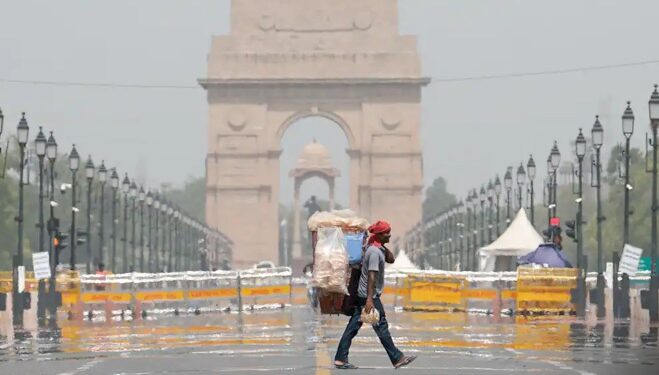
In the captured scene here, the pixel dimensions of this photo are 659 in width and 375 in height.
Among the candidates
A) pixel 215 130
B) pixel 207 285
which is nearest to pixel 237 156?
pixel 215 130

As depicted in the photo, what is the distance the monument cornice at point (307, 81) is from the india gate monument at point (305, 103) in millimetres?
64

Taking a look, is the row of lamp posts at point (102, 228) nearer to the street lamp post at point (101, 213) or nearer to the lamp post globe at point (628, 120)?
the street lamp post at point (101, 213)

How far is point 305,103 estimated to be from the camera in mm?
143375

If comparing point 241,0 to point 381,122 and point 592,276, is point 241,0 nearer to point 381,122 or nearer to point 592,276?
point 381,122

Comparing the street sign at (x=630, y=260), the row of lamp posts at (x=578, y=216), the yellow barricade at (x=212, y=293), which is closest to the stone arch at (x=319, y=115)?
the row of lamp posts at (x=578, y=216)

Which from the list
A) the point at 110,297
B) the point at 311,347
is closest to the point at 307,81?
the point at 110,297

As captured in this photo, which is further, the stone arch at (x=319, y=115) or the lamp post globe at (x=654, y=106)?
the stone arch at (x=319, y=115)

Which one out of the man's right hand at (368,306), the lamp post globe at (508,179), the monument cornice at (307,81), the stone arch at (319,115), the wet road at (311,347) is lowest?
the wet road at (311,347)

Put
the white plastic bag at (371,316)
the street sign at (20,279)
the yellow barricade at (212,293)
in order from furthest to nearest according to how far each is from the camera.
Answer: the yellow barricade at (212,293), the street sign at (20,279), the white plastic bag at (371,316)

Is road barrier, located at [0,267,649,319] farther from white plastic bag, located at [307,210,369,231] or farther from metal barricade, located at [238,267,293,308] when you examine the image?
white plastic bag, located at [307,210,369,231]

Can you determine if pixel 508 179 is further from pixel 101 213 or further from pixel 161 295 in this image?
pixel 161 295

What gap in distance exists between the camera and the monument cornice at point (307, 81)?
465ft

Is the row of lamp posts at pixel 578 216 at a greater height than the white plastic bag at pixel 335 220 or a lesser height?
greater

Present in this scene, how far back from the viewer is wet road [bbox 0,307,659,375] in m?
25.5
